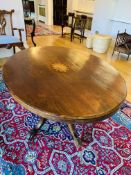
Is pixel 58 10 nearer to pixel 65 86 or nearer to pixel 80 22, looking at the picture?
pixel 80 22

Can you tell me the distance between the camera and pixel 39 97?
994 mm

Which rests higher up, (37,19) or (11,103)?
(37,19)

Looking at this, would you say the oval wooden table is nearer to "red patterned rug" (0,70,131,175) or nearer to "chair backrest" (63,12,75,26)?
"red patterned rug" (0,70,131,175)

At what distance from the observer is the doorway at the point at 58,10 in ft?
21.3

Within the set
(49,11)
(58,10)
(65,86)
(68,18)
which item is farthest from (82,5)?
(65,86)

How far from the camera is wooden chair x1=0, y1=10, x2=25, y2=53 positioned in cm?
272

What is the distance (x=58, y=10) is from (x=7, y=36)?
467cm

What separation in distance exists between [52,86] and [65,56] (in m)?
0.69

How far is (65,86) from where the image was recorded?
114 centimetres

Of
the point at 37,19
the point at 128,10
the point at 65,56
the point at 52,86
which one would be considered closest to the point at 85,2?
the point at 128,10

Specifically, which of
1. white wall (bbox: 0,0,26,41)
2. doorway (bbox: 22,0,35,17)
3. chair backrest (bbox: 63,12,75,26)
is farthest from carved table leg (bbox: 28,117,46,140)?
doorway (bbox: 22,0,35,17)

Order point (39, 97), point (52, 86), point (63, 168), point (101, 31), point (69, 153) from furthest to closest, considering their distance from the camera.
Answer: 1. point (101, 31)
2. point (69, 153)
3. point (63, 168)
4. point (52, 86)
5. point (39, 97)

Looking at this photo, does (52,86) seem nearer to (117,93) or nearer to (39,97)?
(39,97)

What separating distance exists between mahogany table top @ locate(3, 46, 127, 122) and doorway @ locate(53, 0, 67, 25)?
581cm
